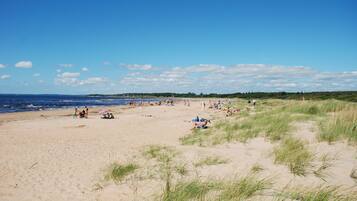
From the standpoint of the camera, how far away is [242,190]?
497cm

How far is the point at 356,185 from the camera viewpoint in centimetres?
562

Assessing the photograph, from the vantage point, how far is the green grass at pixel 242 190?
4772mm

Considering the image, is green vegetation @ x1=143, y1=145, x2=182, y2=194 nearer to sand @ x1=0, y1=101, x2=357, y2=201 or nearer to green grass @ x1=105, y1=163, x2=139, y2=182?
sand @ x1=0, y1=101, x2=357, y2=201

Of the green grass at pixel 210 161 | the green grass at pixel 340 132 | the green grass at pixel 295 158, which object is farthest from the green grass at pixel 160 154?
the green grass at pixel 340 132

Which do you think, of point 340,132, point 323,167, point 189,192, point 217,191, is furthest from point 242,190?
point 340,132

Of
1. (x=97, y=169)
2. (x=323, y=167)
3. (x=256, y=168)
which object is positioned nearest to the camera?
(x=323, y=167)

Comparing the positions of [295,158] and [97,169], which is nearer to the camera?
[295,158]

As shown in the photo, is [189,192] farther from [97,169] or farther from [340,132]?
[340,132]

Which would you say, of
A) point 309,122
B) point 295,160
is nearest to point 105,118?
point 309,122

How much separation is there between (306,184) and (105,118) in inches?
947

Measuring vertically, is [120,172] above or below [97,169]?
above

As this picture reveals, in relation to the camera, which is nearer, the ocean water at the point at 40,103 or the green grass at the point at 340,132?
the green grass at the point at 340,132

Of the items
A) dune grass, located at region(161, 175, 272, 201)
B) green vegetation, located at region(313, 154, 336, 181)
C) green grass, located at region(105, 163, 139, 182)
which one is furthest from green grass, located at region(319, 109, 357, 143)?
green grass, located at region(105, 163, 139, 182)

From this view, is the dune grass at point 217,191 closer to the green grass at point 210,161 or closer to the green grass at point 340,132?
the green grass at point 210,161
